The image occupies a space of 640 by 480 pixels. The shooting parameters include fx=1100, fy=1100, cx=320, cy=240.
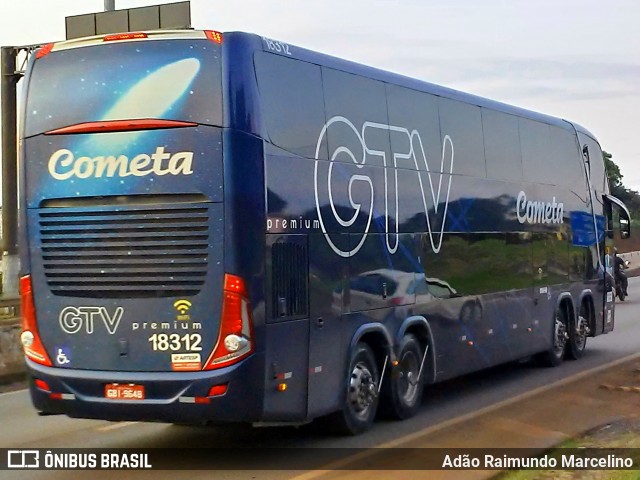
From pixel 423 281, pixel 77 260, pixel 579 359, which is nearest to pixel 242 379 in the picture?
pixel 77 260

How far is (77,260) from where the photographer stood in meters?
9.79

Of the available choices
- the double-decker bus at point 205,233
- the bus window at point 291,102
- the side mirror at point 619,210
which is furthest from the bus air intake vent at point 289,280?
the side mirror at point 619,210

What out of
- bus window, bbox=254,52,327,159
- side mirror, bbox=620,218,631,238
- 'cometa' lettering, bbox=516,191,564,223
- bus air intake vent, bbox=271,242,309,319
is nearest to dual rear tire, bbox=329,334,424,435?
bus air intake vent, bbox=271,242,309,319

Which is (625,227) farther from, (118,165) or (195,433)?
(118,165)

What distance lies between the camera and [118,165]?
956 cm

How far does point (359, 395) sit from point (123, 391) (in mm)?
2782

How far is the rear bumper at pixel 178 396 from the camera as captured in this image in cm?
922

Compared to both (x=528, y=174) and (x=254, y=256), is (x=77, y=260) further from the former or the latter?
(x=528, y=174)

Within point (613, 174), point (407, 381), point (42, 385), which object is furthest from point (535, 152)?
point (613, 174)

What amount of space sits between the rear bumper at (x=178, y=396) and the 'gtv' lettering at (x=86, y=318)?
396 mm

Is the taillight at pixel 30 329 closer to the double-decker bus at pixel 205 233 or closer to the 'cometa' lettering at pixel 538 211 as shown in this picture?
the double-decker bus at pixel 205 233

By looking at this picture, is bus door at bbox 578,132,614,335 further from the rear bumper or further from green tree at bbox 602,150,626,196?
green tree at bbox 602,150,626,196

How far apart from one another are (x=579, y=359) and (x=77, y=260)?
439 inches

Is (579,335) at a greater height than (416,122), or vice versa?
(416,122)
